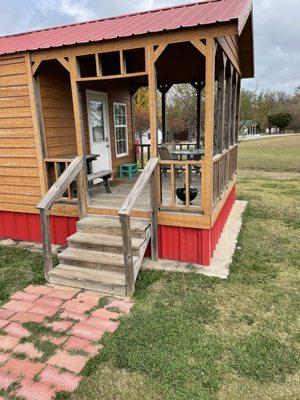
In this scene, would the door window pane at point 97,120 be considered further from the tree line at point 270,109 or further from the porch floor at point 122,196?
the tree line at point 270,109

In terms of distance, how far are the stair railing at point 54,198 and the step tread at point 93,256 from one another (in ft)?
0.77

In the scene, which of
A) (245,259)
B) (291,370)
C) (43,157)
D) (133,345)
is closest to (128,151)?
(43,157)

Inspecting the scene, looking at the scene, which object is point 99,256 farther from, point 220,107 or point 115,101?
point 115,101

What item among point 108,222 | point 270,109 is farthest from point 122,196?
point 270,109

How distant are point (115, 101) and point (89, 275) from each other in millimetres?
5110

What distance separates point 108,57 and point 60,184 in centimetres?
307

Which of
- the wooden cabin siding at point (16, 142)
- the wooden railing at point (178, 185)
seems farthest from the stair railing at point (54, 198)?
the wooden railing at point (178, 185)

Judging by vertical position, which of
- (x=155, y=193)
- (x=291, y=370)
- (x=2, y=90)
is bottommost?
(x=291, y=370)

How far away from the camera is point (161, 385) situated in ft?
8.57

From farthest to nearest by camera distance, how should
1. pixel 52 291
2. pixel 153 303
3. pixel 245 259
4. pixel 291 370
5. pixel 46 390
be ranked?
pixel 245 259, pixel 52 291, pixel 153 303, pixel 291 370, pixel 46 390

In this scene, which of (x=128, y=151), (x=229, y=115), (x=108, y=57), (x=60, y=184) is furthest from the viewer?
(x=128, y=151)

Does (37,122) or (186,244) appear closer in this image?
(186,244)

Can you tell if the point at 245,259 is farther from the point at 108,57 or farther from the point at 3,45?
the point at 3,45

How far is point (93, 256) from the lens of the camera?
4414 mm
